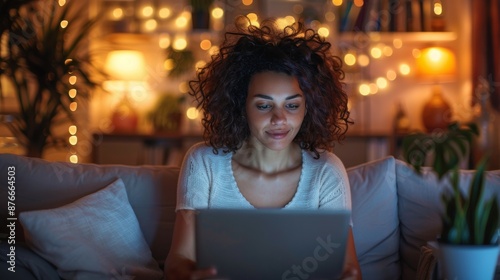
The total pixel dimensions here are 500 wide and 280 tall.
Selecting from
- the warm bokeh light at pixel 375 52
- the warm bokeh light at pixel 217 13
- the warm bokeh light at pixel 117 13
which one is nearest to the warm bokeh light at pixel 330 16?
the warm bokeh light at pixel 375 52

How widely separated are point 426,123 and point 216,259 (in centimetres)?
434

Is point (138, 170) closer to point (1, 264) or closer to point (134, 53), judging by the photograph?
point (1, 264)

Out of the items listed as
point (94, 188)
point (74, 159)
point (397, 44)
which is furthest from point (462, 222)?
point (397, 44)

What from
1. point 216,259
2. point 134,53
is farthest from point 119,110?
point 216,259

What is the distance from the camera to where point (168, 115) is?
570 centimetres

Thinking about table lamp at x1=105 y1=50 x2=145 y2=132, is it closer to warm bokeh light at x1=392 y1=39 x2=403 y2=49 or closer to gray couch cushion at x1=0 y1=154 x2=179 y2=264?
warm bokeh light at x1=392 y1=39 x2=403 y2=49

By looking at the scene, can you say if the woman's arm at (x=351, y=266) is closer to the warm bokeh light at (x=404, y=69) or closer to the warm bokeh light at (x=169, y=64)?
the warm bokeh light at (x=169, y=64)

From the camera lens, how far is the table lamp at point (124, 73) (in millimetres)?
5676

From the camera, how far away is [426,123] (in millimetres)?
5672

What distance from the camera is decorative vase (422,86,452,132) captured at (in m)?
5.58

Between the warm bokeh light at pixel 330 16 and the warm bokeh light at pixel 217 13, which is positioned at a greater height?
the warm bokeh light at pixel 217 13

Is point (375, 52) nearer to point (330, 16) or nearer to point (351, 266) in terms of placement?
point (330, 16)

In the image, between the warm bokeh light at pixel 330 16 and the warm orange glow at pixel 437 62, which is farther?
the warm bokeh light at pixel 330 16

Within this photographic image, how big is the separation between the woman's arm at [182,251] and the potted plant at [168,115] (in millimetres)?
3645
